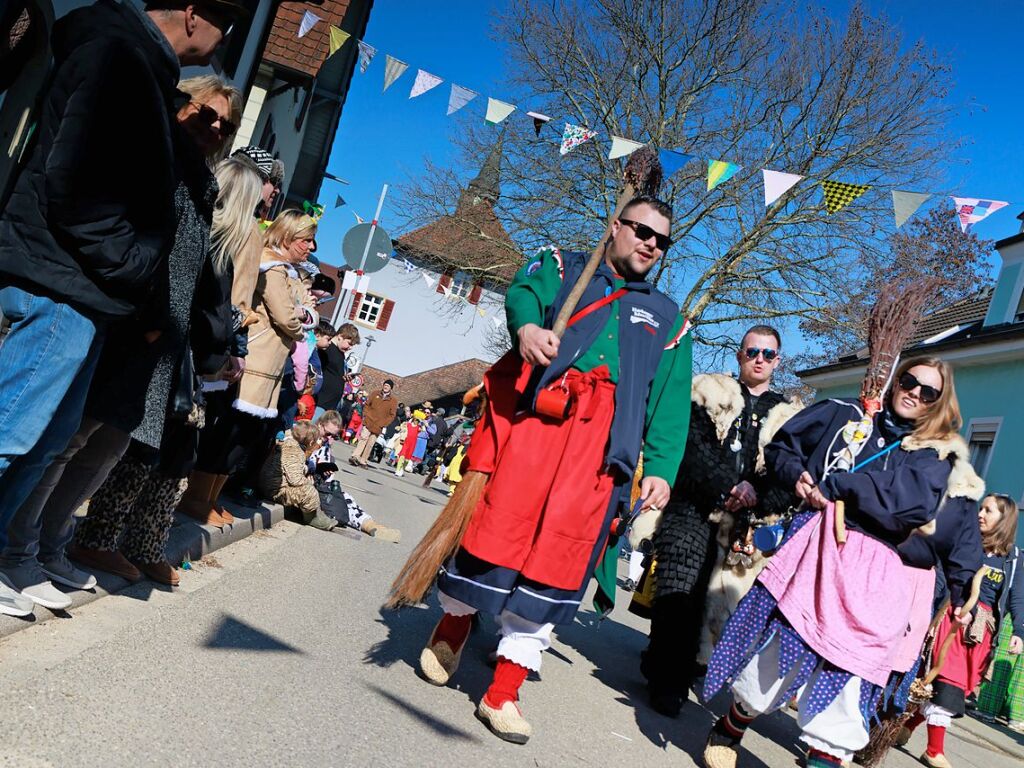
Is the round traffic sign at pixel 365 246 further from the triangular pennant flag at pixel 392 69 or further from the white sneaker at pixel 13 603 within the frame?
the white sneaker at pixel 13 603

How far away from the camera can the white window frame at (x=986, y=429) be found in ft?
69.6

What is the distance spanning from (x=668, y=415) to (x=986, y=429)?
64.3 feet

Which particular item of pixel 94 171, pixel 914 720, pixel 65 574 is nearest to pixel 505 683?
pixel 65 574

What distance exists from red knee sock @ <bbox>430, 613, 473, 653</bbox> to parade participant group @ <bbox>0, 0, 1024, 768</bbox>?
0.5 inches

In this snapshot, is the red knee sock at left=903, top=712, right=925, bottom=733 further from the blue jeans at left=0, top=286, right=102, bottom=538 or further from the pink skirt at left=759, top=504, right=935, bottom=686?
the blue jeans at left=0, top=286, right=102, bottom=538

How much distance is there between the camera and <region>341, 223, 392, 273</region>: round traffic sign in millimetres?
13602

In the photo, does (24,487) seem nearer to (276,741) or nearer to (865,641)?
(276,741)

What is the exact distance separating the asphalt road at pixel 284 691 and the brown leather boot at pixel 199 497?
0.88ft

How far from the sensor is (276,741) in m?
3.04

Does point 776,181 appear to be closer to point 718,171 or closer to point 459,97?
point 718,171

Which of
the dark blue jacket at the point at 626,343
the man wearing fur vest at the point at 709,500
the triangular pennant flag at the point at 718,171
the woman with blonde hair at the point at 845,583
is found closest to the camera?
the dark blue jacket at the point at 626,343

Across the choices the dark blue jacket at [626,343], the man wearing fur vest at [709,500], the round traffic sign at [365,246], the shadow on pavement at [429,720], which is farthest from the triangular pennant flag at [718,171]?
the shadow on pavement at [429,720]

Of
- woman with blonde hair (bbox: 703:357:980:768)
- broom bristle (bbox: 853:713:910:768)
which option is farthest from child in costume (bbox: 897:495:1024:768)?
woman with blonde hair (bbox: 703:357:980:768)

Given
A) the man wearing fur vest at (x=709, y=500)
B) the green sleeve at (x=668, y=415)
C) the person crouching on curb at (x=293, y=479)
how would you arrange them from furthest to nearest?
the person crouching on curb at (x=293, y=479)
the man wearing fur vest at (x=709, y=500)
the green sleeve at (x=668, y=415)
